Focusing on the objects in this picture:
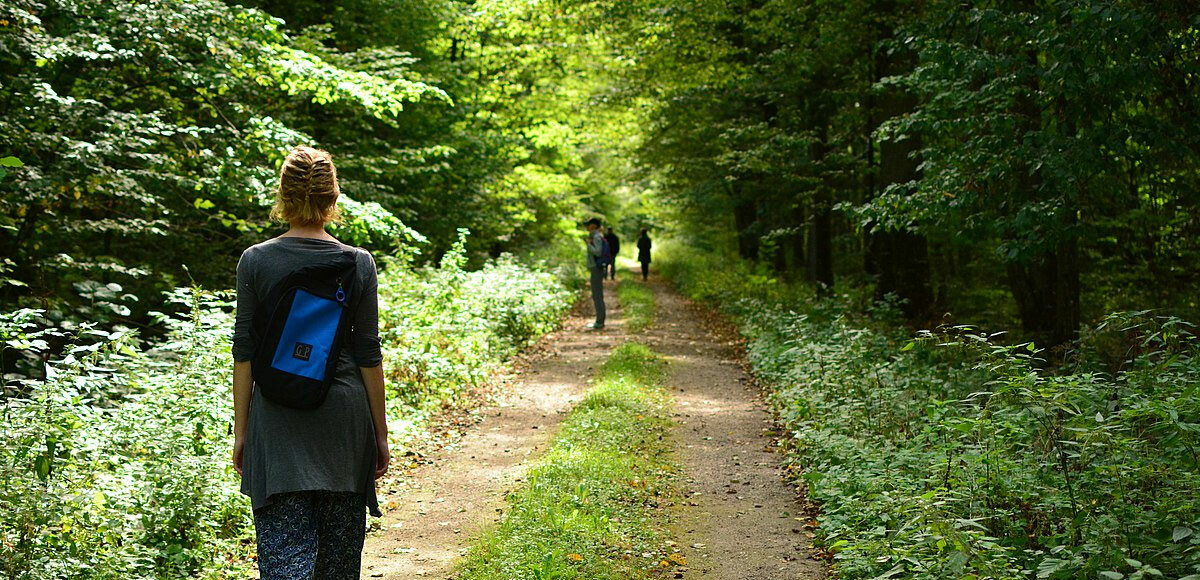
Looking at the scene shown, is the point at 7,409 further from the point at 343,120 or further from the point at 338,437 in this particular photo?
the point at 343,120

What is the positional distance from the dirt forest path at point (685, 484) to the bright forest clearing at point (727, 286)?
0.36 metres

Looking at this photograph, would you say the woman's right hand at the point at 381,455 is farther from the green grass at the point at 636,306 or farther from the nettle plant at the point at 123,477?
the green grass at the point at 636,306

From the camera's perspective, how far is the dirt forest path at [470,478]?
220 inches

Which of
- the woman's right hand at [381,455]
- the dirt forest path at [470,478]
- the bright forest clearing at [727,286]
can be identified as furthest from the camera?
the dirt forest path at [470,478]

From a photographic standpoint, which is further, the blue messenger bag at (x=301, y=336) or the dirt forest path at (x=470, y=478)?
the dirt forest path at (x=470, y=478)

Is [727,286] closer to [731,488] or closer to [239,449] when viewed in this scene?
[731,488]

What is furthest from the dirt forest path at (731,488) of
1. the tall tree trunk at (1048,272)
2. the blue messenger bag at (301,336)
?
the tall tree trunk at (1048,272)

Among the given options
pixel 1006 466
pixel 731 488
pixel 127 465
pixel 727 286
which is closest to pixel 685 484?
pixel 731 488

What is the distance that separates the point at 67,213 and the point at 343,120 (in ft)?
17.1

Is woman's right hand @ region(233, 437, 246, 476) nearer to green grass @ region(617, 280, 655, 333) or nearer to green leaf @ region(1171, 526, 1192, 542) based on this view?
green leaf @ region(1171, 526, 1192, 542)

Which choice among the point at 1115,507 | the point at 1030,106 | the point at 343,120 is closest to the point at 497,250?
the point at 343,120

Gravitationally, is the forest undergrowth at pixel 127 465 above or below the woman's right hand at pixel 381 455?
below

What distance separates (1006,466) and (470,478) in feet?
14.0

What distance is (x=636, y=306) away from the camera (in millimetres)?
20406
